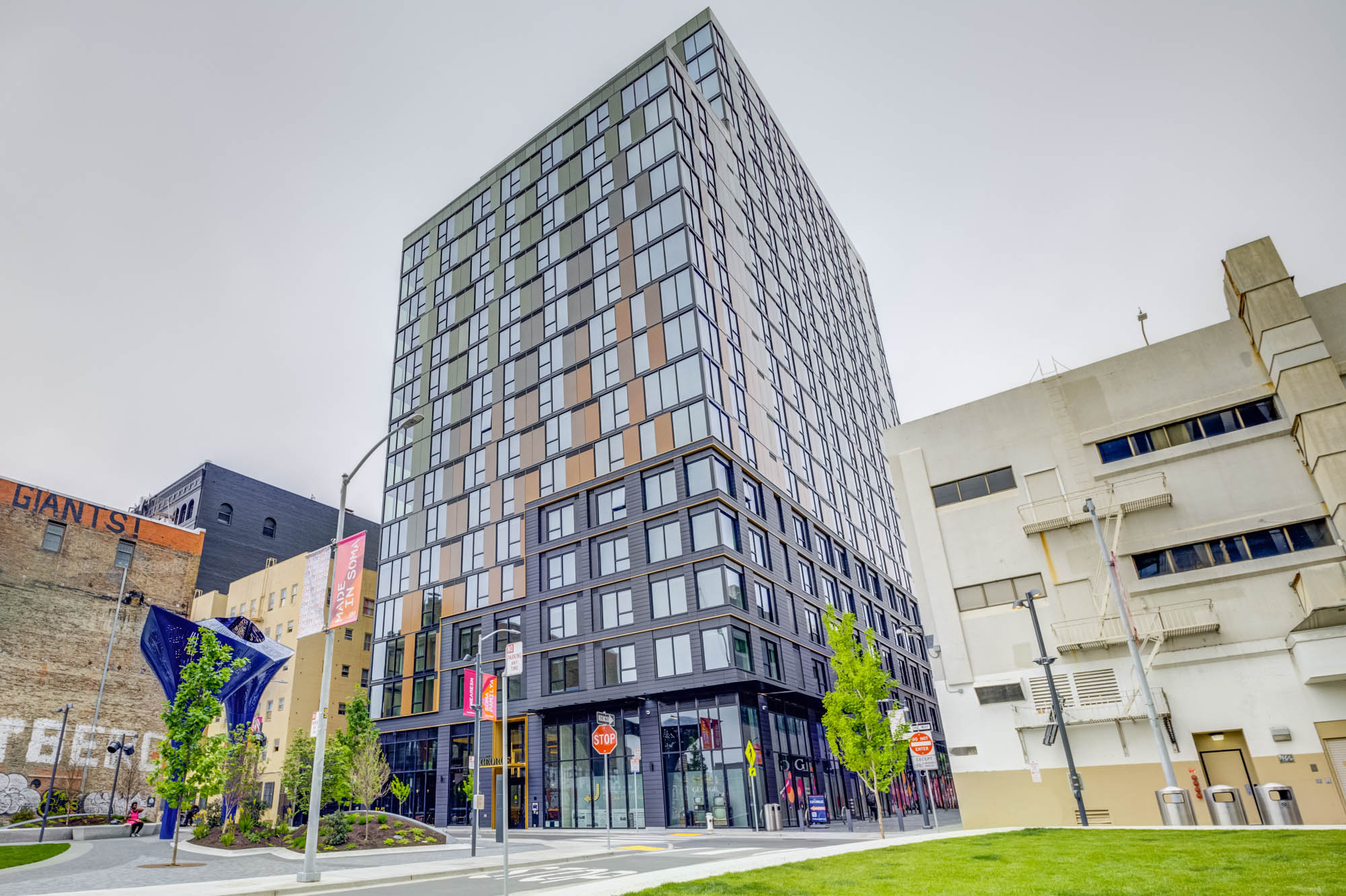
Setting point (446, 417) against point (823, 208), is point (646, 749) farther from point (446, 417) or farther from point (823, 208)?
point (823, 208)

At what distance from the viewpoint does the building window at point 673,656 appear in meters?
43.5

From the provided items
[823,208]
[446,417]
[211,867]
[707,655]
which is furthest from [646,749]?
[823,208]

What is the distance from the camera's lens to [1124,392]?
30.9m

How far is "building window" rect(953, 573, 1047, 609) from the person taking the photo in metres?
30.5

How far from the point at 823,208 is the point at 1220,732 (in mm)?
81691

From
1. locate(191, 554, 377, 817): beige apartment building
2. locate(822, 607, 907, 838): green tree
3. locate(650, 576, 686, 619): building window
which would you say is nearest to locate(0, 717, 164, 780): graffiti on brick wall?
locate(191, 554, 377, 817): beige apartment building

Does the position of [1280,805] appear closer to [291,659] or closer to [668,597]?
[668,597]

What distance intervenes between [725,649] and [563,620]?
1286cm

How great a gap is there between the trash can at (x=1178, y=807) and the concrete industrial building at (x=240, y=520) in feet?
245

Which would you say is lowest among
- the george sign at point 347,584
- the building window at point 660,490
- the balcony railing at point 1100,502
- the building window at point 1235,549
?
the george sign at point 347,584

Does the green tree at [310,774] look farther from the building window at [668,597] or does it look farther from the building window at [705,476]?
the building window at [705,476]

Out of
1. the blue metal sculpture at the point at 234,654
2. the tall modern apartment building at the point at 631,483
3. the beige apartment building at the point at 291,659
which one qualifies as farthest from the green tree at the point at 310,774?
the beige apartment building at the point at 291,659

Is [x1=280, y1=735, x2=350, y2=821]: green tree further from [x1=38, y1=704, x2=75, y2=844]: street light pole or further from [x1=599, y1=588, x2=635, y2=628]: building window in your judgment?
[x1=38, y1=704, x2=75, y2=844]: street light pole

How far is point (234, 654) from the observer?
37.6 meters
